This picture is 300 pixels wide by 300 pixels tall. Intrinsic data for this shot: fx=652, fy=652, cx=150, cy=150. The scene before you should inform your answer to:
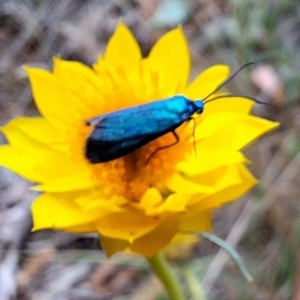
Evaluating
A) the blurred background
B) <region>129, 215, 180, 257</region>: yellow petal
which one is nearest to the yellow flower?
<region>129, 215, 180, 257</region>: yellow petal

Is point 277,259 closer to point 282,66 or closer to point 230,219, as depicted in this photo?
point 230,219

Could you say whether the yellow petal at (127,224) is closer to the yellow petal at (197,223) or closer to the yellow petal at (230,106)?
the yellow petal at (197,223)

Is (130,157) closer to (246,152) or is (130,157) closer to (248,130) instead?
(248,130)

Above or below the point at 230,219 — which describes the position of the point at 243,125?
above

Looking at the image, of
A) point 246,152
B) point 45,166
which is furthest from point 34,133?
point 246,152

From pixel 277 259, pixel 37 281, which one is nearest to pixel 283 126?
pixel 277 259

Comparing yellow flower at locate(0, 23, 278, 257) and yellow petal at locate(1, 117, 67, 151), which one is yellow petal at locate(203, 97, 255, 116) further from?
yellow petal at locate(1, 117, 67, 151)

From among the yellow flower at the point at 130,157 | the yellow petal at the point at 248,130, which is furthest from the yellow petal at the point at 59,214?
the yellow petal at the point at 248,130
